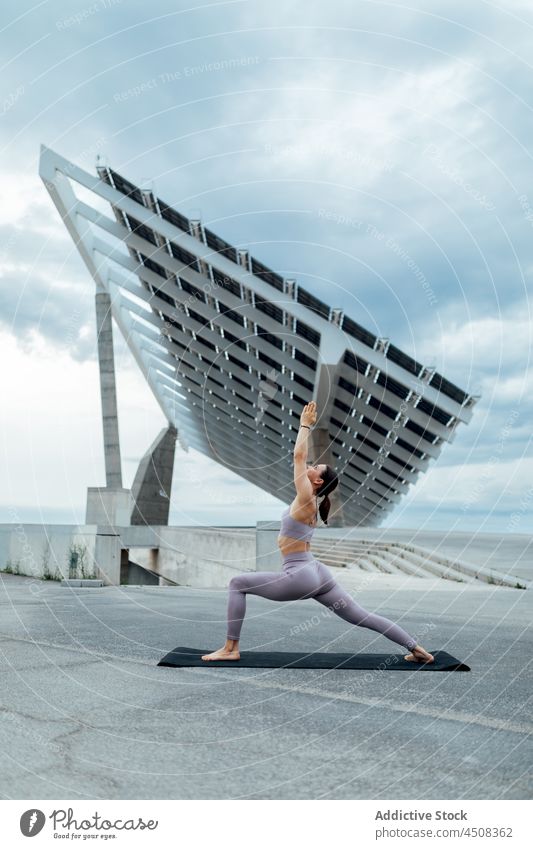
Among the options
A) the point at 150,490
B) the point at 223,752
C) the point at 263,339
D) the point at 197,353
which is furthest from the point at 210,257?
the point at 223,752

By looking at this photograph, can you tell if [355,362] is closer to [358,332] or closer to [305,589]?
[358,332]

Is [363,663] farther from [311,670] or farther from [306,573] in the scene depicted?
[306,573]

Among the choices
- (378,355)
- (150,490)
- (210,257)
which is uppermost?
(210,257)

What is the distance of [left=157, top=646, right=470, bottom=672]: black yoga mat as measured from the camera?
4305 millimetres

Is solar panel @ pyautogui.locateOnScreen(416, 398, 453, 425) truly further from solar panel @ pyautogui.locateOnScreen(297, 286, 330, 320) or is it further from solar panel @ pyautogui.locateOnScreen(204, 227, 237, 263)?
solar panel @ pyautogui.locateOnScreen(204, 227, 237, 263)

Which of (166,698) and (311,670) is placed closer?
(166,698)

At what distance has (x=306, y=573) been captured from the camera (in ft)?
13.6

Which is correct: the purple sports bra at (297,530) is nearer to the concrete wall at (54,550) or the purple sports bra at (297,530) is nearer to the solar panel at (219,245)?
the concrete wall at (54,550)

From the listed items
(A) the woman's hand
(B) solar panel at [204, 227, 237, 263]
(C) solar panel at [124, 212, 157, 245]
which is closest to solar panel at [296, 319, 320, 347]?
(B) solar panel at [204, 227, 237, 263]

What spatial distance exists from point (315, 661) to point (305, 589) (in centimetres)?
67

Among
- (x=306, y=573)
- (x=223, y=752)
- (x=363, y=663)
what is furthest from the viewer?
(x=363, y=663)

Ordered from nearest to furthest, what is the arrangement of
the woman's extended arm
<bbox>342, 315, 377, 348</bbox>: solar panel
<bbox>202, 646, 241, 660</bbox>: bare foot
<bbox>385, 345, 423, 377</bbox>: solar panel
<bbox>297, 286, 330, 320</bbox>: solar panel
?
1. the woman's extended arm
2. <bbox>202, 646, 241, 660</bbox>: bare foot
3. <bbox>297, 286, 330, 320</bbox>: solar panel
4. <bbox>342, 315, 377, 348</bbox>: solar panel
5. <bbox>385, 345, 423, 377</bbox>: solar panel

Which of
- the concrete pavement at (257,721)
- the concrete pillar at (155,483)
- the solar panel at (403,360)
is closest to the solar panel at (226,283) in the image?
the solar panel at (403,360)
